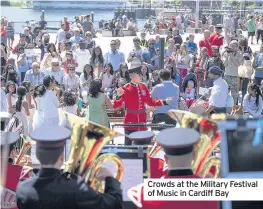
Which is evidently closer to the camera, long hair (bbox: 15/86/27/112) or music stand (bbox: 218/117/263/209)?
music stand (bbox: 218/117/263/209)

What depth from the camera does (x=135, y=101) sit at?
598 centimetres

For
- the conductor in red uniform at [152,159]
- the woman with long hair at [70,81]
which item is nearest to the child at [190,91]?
the woman with long hair at [70,81]

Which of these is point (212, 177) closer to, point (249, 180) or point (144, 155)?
point (249, 180)

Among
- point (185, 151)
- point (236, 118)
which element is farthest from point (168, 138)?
point (236, 118)

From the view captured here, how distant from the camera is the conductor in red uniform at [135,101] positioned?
5.91m

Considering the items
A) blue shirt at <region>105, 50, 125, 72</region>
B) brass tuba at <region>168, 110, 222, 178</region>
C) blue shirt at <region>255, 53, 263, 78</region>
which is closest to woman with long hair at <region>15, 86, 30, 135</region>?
blue shirt at <region>105, 50, 125, 72</region>

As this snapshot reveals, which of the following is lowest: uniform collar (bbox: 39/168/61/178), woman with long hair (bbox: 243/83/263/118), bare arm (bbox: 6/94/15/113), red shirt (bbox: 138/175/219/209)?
woman with long hair (bbox: 243/83/263/118)

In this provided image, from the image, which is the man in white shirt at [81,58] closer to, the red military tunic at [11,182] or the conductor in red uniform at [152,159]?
the conductor in red uniform at [152,159]

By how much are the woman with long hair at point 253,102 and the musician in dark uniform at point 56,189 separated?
4.80m

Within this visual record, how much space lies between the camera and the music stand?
255cm

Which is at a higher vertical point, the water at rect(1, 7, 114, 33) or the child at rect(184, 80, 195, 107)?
the water at rect(1, 7, 114, 33)

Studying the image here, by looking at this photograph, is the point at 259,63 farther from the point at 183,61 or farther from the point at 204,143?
the point at 204,143

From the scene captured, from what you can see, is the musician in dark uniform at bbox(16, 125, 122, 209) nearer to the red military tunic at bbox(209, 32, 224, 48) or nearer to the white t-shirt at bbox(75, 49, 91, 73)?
the white t-shirt at bbox(75, 49, 91, 73)

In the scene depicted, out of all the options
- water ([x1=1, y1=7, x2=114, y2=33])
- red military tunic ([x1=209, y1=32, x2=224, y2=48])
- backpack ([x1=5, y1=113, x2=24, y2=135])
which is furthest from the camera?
water ([x1=1, y1=7, x2=114, y2=33])
